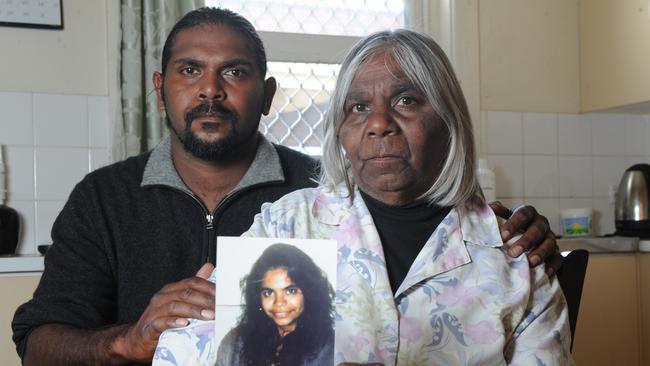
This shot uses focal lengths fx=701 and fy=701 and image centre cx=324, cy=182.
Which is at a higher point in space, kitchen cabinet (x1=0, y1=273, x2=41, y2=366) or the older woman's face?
the older woman's face

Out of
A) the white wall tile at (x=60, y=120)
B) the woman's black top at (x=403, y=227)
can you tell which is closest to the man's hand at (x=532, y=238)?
the woman's black top at (x=403, y=227)

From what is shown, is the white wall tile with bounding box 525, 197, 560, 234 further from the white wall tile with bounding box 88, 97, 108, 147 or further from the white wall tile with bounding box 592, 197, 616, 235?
the white wall tile with bounding box 88, 97, 108, 147

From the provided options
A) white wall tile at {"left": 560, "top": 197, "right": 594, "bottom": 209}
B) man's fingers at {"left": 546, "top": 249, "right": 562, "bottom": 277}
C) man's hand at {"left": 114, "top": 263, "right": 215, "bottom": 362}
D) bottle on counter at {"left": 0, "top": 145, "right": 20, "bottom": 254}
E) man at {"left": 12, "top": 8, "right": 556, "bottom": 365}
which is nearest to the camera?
man's hand at {"left": 114, "top": 263, "right": 215, "bottom": 362}

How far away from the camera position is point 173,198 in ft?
4.82

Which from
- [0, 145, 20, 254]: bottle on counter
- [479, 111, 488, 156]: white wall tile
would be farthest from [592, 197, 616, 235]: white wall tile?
[0, 145, 20, 254]: bottle on counter

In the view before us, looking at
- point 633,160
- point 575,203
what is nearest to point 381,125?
point 575,203

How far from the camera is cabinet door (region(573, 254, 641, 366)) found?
2570 mm

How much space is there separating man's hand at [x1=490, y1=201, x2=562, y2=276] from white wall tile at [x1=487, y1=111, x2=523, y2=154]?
1.76 metres

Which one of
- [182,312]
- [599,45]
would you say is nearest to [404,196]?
[182,312]

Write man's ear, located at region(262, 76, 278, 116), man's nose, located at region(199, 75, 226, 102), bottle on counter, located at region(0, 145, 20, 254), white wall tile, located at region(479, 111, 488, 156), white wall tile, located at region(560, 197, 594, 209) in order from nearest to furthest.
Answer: man's nose, located at region(199, 75, 226, 102), man's ear, located at region(262, 76, 278, 116), bottle on counter, located at region(0, 145, 20, 254), white wall tile, located at region(479, 111, 488, 156), white wall tile, located at region(560, 197, 594, 209)

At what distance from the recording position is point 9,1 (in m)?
2.39

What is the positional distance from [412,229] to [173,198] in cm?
59

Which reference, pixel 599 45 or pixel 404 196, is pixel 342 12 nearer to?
pixel 599 45

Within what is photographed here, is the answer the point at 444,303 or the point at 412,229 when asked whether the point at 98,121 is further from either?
the point at 444,303
